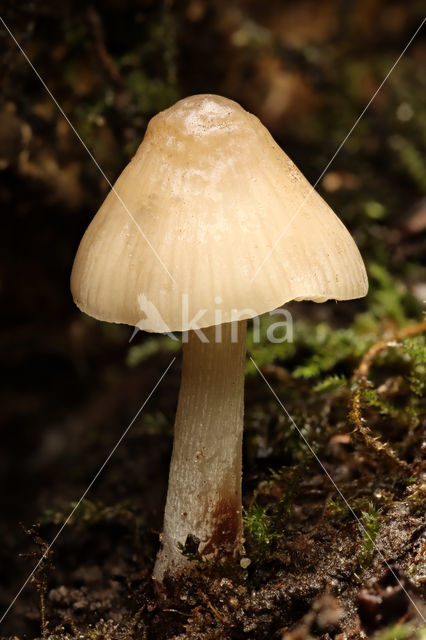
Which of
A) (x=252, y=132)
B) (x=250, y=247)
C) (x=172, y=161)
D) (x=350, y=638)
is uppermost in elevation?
(x=252, y=132)

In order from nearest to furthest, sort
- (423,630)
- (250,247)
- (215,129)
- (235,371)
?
(423,630), (250,247), (215,129), (235,371)

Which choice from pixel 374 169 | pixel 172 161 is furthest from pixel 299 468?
pixel 374 169

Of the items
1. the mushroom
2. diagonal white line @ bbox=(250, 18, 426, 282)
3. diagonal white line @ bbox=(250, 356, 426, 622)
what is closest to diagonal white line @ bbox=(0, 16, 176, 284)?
the mushroom

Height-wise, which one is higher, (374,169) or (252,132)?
(252,132)

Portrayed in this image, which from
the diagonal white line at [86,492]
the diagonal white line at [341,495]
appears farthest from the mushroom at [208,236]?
the diagonal white line at [86,492]

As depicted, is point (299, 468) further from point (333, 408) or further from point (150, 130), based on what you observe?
point (150, 130)

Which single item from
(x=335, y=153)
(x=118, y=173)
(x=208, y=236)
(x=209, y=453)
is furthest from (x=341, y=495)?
(x=335, y=153)

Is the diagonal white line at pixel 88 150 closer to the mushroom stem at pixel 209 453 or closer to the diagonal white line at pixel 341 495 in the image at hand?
the mushroom stem at pixel 209 453
